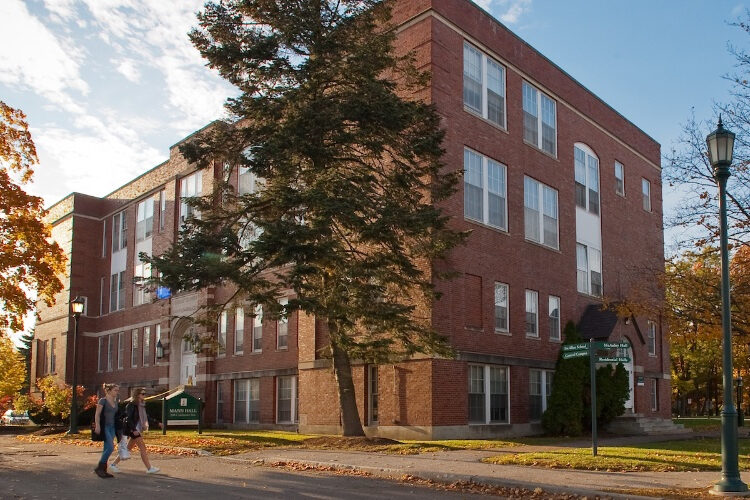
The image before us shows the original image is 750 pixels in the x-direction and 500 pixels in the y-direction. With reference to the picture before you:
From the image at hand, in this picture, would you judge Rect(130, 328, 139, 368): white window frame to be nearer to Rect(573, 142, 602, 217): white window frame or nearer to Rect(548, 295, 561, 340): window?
Rect(548, 295, 561, 340): window

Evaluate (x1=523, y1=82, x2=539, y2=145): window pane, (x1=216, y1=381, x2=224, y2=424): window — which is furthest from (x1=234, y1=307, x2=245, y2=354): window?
(x1=523, y1=82, x2=539, y2=145): window pane

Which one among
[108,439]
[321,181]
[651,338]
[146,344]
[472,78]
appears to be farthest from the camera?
[146,344]

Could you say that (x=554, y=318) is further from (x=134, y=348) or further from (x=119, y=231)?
(x=119, y=231)

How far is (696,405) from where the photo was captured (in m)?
78.9

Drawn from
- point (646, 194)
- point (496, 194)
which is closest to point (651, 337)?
point (646, 194)

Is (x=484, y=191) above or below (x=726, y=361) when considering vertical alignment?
above

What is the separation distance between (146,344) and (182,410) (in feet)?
54.9

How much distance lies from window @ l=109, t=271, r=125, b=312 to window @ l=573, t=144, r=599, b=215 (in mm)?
26184

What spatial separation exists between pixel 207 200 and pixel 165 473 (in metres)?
8.18

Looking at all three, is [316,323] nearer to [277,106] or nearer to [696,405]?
[277,106]

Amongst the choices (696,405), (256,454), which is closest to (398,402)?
(256,454)

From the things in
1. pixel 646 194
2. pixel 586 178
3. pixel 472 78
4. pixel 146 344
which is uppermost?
pixel 472 78

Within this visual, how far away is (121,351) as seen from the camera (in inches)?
1769

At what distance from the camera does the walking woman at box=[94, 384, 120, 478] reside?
14.4 meters
